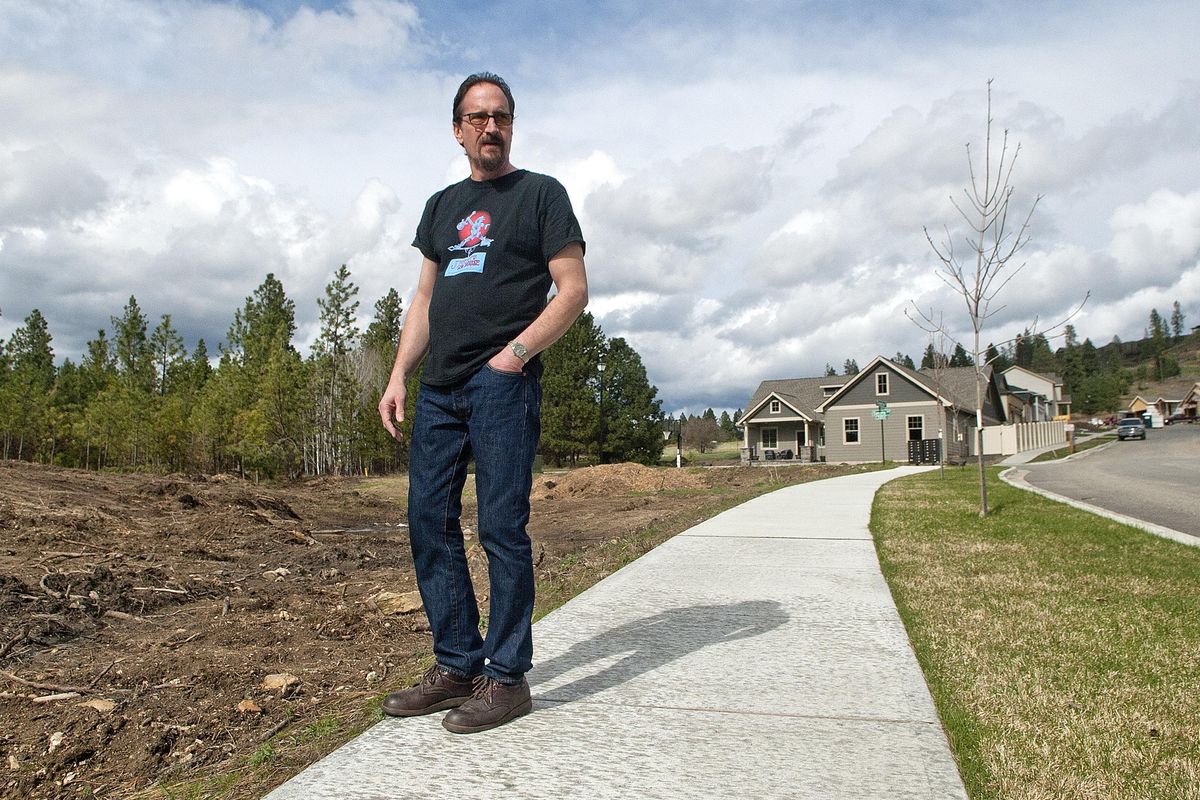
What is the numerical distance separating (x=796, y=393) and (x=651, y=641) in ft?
163

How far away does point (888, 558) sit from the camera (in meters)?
6.79

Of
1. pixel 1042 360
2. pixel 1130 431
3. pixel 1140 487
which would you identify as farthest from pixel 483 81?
pixel 1042 360

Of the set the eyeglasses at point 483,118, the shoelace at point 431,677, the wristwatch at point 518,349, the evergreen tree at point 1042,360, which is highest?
the evergreen tree at point 1042,360

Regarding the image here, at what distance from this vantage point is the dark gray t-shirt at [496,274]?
9.52ft

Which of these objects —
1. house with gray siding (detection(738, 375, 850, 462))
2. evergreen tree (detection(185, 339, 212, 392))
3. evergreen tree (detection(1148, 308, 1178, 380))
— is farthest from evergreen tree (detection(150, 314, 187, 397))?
evergreen tree (detection(1148, 308, 1178, 380))

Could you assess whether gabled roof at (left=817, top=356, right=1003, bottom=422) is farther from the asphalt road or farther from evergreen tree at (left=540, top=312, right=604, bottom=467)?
the asphalt road

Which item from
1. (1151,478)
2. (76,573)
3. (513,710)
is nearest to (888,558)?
(513,710)

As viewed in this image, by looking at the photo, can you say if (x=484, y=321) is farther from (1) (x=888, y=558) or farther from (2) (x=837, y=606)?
(1) (x=888, y=558)

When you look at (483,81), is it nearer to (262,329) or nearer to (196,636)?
(196,636)

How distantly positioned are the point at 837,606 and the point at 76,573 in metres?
5.39

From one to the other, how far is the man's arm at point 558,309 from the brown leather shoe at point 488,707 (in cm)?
106

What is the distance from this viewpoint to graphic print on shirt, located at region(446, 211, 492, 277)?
2.97m

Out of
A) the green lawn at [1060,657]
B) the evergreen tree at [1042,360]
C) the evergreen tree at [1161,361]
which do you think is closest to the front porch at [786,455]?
the green lawn at [1060,657]

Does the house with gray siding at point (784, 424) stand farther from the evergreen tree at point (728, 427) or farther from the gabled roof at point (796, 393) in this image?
the evergreen tree at point (728, 427)
